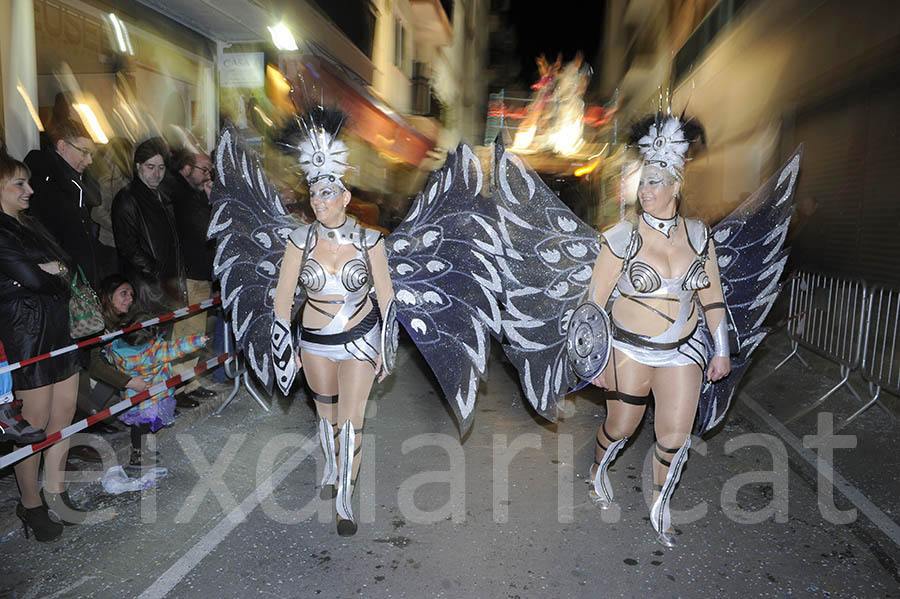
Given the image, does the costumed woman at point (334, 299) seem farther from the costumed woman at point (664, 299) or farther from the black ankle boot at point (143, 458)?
the black ankle boot at point (143, 458)

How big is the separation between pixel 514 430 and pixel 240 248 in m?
2.84

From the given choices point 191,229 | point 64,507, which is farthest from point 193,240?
point 64,507

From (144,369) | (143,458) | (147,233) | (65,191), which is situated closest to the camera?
(65,191)

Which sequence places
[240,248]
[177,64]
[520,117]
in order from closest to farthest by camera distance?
[240,248] → [177,64] → [520,117]

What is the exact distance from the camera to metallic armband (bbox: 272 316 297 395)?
374cm

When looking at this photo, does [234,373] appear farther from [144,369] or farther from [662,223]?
[662,223]

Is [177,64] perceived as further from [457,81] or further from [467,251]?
[457,81]

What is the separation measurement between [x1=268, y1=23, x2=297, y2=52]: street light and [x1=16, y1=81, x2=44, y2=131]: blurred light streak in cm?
447

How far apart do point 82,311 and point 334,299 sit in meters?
1.82

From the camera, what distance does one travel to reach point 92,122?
23.4ft

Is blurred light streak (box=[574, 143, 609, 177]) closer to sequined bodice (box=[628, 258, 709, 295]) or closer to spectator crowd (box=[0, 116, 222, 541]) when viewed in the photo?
spectator crowd (box=[0, 116, 222, 541])

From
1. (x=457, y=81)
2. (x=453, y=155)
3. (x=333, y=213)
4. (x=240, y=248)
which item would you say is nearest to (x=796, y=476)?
(x=453, y=155)

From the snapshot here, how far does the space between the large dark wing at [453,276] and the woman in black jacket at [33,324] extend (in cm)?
198

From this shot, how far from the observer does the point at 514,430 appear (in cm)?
578
